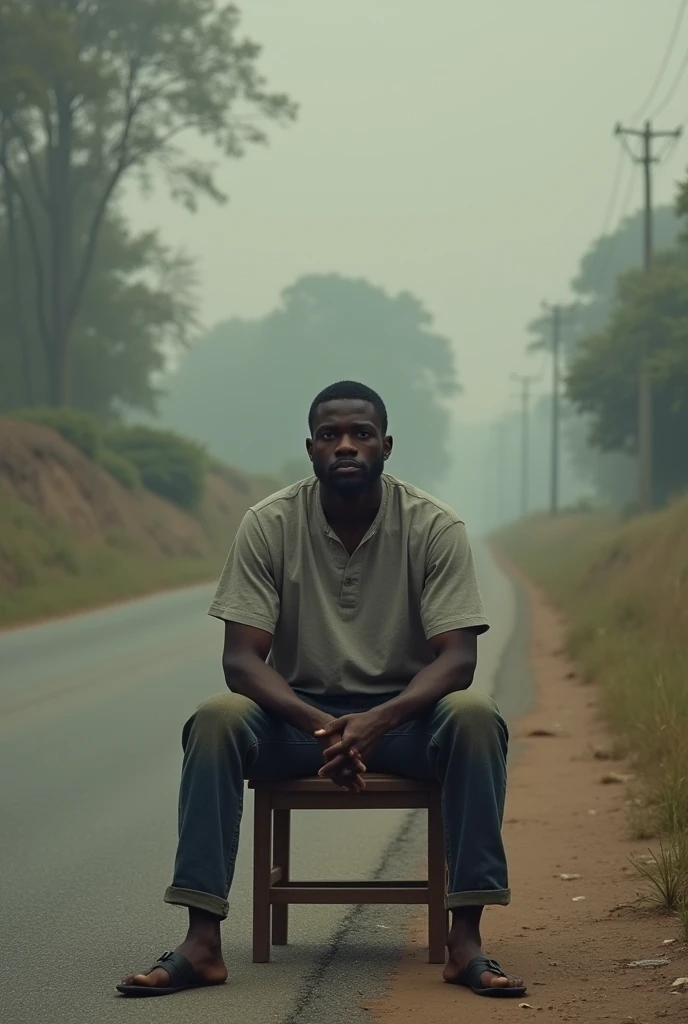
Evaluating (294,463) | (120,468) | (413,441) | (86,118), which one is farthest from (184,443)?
(413,441)

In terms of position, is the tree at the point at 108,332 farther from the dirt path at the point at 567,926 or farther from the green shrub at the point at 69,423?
the dirt path at the point at 567,926

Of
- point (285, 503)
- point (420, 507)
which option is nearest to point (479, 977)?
point (420, 507)

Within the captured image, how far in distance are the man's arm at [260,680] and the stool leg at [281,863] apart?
25.7 inches

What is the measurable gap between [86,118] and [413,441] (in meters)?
84.7

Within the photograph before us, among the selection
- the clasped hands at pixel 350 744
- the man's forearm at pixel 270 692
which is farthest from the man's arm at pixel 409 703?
the man's forearm at pixel 270 692

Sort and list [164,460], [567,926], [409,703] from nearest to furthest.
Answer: [409,703] → [567,926] → [164,460]

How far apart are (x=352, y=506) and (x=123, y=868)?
8.67 feet

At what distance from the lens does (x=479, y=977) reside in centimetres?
555

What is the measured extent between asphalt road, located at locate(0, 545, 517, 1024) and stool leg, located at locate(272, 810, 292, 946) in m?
0.10

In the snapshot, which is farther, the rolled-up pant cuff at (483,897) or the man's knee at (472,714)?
the man's knee at (472,714)

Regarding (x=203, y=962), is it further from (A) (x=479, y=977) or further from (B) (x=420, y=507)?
(B) (x=420, y=507)

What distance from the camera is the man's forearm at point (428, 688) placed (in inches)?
235

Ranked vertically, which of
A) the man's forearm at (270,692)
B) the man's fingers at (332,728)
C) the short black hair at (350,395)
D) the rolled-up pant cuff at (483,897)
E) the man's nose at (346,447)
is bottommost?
the rolled-up pant cuff at (483,897)

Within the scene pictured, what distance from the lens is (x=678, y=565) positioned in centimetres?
2186
